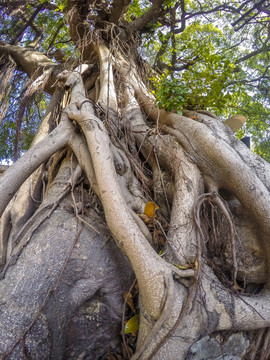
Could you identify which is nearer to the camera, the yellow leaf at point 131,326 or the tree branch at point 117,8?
the yellow leaf at point 131,326

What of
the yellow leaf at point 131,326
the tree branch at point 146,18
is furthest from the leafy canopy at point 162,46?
the yellow leaf at point 131,326

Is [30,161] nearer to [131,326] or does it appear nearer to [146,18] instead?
[131,326]

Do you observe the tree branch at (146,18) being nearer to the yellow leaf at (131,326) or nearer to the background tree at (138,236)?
the background tree at (138,236)

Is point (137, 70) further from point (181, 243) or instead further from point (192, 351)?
point (192, 351)

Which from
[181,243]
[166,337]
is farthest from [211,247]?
[166,337]

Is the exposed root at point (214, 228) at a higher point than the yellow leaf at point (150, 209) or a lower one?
lower

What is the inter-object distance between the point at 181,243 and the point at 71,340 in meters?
0.74

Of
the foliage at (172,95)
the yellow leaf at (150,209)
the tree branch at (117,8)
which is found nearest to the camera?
the yellow leaf at (150,209)

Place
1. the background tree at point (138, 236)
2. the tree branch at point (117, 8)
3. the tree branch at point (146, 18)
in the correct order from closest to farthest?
the background tree at point (138, 236) → the tree branch at point (117, 8) → the tree branch at point (146, 18)

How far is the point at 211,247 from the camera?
1.80 metres

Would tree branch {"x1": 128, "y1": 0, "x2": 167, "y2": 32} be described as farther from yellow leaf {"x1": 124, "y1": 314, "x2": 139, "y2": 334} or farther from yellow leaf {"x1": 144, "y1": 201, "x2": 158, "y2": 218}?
yellow leaf {"x1": 124, "y1": 314, "x2": 139, "y2": 334}

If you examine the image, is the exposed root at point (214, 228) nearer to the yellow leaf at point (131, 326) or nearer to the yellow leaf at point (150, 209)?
the yellow leaf at point (150, 209)

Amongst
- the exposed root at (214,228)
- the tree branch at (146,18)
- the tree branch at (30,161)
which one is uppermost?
the tree branch at (146,18)

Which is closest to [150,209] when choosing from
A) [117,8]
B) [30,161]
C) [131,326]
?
[131,326]
